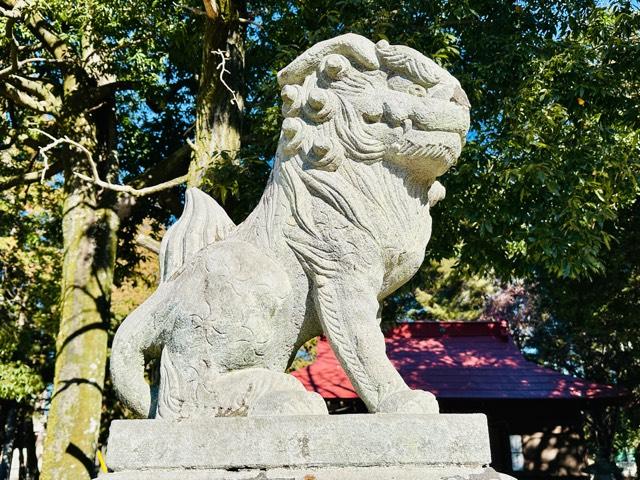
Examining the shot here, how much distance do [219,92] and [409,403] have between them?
5734 mm

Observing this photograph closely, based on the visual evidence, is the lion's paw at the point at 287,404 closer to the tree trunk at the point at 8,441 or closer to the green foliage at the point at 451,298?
the tree trunk at the point at 8,441

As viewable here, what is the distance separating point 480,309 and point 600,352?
5.82 meters

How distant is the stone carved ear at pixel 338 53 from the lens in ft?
8.79

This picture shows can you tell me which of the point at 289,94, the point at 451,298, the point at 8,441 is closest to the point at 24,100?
the point at 289,94

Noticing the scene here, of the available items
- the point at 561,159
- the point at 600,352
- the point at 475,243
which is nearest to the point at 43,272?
the point at 475,243

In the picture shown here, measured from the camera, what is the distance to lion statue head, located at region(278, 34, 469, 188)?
2.58 metres

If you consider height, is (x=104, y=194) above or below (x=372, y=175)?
above

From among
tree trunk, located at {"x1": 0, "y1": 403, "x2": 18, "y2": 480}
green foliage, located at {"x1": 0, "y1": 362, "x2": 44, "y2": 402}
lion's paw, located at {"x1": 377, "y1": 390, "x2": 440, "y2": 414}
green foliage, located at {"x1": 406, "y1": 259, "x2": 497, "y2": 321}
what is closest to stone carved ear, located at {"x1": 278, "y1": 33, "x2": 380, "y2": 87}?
lion's paw, located at {"x1": 377, "y1": 390, "x2": 440, "y2": 414}

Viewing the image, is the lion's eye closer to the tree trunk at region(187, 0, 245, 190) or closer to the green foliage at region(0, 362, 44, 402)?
the tree trunk at region(187, 0, 245, 190)

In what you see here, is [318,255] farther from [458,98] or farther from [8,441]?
[8,441]

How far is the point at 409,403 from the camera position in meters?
2.23

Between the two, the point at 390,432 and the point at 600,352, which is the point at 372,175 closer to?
the point at 390,432

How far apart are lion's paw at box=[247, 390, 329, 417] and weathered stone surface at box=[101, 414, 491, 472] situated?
4 cm

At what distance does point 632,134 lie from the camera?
23.8ft
